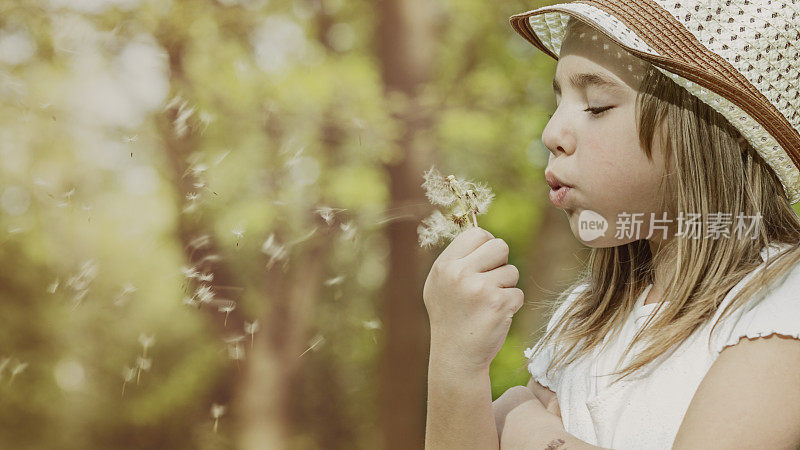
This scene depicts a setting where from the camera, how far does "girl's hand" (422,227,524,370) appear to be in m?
0.78

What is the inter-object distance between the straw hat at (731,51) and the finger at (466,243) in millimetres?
245

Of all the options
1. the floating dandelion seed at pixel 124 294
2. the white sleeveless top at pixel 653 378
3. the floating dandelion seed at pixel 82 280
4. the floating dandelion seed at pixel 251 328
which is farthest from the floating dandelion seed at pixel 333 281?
the white sleeveless top at pixel 653 378

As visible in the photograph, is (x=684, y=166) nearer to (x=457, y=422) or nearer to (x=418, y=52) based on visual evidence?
(x=457, y=422)

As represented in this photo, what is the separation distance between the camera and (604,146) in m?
0.78

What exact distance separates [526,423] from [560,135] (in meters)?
0.33

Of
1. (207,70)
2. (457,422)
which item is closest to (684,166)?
(457,422)

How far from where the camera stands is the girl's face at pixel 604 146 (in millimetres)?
781

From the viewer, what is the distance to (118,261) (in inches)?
127

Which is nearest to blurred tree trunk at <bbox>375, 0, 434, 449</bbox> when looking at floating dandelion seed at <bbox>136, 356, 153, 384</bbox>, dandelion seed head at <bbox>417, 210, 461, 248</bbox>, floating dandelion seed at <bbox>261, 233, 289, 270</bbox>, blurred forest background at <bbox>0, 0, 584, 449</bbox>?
blurred forest background at <bbox>0, 0, 584, 449</bbox>

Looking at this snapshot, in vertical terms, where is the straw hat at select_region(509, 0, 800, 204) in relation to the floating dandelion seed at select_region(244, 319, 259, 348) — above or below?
above

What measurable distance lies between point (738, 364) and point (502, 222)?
2.54 meters

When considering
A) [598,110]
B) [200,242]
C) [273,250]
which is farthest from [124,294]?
[598,110]

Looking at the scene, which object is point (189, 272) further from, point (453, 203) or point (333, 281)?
point (453, 203)

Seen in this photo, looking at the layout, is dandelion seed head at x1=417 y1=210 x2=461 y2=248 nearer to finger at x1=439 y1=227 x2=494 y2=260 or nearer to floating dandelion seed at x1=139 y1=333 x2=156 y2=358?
finger at x1=439 y1=227 x2=494 y2=260
